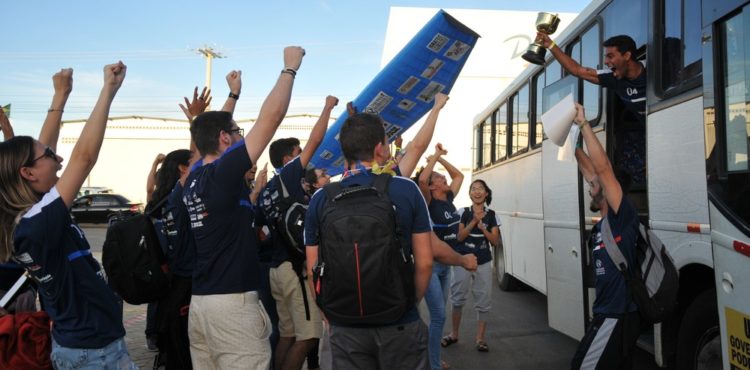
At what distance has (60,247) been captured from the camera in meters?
2.64

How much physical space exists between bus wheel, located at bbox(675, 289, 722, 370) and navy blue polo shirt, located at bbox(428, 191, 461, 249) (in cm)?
261

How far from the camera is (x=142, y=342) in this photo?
7.47 m

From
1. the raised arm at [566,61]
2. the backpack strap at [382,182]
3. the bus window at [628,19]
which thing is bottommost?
the backpack strap at [382,182]

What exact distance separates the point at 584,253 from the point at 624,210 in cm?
211

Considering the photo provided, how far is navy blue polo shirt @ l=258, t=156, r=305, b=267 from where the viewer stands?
424cm

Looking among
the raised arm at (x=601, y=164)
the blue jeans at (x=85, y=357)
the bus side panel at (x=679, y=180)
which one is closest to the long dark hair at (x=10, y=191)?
the blue jeans at (x=85, y=357)

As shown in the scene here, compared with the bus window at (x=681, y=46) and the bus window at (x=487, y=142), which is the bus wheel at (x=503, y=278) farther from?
the bus window at (x=681, y=46)

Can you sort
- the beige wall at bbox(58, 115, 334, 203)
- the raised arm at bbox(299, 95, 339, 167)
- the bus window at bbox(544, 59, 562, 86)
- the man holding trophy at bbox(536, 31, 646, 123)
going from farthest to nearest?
the beige wall at bbox(58, 115, 334, 203), the bus window at bbox(544, 59, 562, 86), the man holding trophy at bbox(536, 31, 646, 123), the raised arm at bbox(299, 95, 339, 167)

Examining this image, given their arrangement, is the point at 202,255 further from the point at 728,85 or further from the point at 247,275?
the point at 728,85

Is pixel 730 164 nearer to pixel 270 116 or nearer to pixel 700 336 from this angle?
pixel 700 336

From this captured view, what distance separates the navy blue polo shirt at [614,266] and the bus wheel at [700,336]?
69 centimetres

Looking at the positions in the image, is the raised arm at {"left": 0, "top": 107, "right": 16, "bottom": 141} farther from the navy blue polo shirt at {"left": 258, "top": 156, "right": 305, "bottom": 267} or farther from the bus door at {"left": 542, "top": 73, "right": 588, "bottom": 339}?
the bus door at {"left": 542, "top": 73, "right": 588, "bottom": 339}

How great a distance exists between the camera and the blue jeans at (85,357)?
2.64 m

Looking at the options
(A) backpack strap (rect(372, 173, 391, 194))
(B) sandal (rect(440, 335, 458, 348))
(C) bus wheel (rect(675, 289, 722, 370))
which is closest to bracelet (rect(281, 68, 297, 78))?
(A) backpack strap (rect(372, 173, 391, 194))
